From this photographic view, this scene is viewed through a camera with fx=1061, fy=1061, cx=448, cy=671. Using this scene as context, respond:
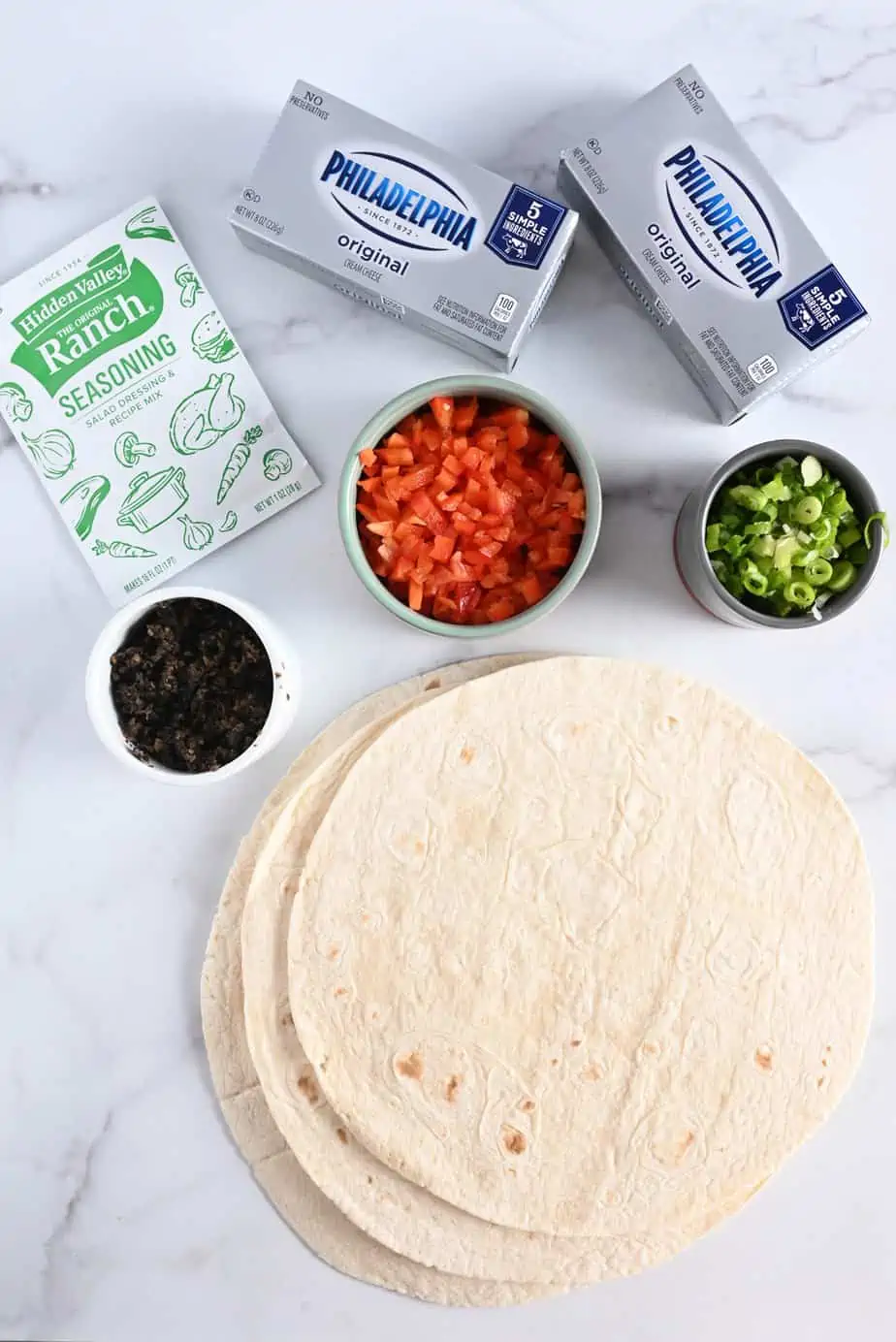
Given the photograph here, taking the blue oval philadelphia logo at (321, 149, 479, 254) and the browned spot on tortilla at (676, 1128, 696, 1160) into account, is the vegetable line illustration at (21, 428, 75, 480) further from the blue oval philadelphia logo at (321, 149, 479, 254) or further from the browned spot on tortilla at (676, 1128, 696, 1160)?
the browned spot on tortilla at (676, 1128, 696, 1160)

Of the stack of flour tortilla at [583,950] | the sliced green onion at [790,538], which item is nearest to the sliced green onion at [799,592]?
the sliced green onion at [790,538]

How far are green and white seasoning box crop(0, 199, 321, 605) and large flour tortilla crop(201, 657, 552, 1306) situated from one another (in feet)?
1.45

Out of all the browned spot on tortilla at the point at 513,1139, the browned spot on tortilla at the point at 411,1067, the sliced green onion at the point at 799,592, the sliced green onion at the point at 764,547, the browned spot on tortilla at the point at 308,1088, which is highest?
the sliced green onion at the point at 764,547

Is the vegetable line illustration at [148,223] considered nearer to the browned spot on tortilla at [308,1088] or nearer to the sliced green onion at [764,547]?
the sliced green onion at [764,547]

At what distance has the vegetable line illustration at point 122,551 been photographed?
2039mm

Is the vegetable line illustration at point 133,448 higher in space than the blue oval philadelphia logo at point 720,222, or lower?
higher

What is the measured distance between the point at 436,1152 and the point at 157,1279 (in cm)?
69

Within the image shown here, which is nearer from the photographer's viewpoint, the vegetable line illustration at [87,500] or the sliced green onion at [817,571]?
the sliced green onion at [817,571]

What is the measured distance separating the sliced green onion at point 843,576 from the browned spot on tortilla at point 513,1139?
3.53 feet

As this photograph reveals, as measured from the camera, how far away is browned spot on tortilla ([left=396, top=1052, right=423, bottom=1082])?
1857 mm

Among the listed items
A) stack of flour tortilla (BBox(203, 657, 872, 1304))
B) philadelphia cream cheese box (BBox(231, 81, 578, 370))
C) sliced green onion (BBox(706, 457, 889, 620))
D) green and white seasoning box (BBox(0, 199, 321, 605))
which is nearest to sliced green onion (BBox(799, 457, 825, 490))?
sliced green onion (BBox(706, 457, 889, 620))

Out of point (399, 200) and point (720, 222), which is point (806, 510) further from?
point (399, 200)

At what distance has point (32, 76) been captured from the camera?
206 centimetres

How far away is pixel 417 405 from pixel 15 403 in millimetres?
815
